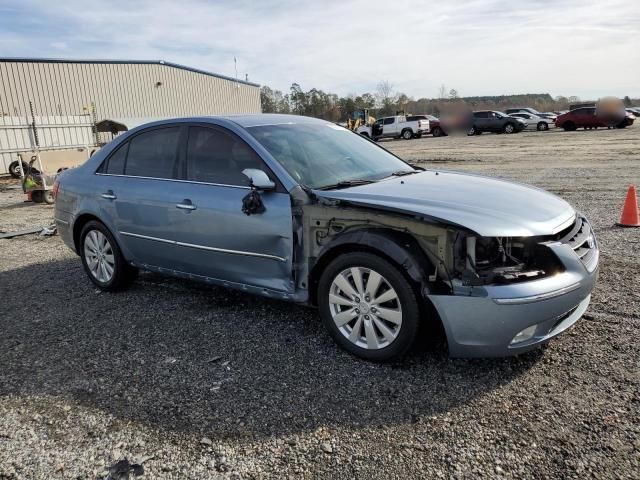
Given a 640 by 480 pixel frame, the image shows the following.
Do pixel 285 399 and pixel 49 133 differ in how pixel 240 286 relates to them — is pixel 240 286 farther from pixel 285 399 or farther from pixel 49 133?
pixel 49 133

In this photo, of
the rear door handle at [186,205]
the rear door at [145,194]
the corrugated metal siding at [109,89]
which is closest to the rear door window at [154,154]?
the rear door at [145,194]

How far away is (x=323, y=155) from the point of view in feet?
14.6

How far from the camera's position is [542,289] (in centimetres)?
312

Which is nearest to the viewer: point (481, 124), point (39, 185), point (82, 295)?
point (82, 295)

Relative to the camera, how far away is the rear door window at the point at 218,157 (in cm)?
421

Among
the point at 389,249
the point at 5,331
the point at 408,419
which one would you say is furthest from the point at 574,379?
the point at 5,331

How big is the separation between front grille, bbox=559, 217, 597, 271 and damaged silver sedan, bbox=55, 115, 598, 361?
0.05 ft

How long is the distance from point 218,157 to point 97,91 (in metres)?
29.0

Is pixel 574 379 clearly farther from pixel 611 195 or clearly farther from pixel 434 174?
pixel 611 195

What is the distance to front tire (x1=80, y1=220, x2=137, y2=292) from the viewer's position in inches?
207

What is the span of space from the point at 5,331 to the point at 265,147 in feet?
9.10

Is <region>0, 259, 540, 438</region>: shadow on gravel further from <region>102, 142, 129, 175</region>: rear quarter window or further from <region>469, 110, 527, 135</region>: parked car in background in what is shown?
<region>469, 110, 527, 135</region>: parked car in background

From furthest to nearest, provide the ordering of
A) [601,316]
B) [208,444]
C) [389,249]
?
[601,316] → [389,249] → [208,444]

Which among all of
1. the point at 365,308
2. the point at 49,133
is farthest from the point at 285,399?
the point at 49,133
